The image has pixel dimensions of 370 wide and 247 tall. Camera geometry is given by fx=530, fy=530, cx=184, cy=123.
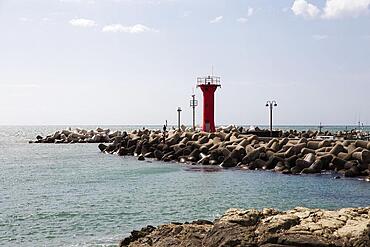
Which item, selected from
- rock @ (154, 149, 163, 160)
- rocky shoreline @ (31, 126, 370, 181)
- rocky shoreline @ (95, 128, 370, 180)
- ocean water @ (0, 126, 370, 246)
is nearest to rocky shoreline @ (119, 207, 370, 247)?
ocean water @ (0, 126, 370, 246)

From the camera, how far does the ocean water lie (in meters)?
13.9

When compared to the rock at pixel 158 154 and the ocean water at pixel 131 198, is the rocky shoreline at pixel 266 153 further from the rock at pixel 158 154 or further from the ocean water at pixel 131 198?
the ocean water at pixel 131 198

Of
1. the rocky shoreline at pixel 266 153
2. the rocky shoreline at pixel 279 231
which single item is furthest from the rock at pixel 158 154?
the rocky shoreline at pixel 279 231

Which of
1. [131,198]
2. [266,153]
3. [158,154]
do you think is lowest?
[131,198]

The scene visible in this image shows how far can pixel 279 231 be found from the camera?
863 cm

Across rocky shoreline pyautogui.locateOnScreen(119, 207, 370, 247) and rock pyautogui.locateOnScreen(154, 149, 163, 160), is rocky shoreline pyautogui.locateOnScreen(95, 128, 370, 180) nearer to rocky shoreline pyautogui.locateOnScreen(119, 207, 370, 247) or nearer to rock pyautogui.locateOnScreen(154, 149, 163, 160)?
rock pyautogui.locateOnScreen(154, 149, 163, 160)

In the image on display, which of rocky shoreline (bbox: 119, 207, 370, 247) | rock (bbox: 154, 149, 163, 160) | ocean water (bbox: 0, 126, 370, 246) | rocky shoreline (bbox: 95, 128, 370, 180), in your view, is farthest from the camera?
rock (bbox: 154, 149, 163, 160)

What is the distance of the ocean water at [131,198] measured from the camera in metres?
13.9

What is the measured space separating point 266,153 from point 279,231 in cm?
2148

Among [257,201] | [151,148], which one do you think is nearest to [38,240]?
[257,201]

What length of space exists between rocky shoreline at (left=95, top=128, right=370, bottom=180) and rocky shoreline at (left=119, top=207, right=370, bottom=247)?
1601cm

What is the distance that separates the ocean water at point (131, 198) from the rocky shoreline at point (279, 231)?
3.09m

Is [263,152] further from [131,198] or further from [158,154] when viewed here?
[131,198]

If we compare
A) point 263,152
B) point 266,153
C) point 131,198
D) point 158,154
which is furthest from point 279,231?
point 158,154
